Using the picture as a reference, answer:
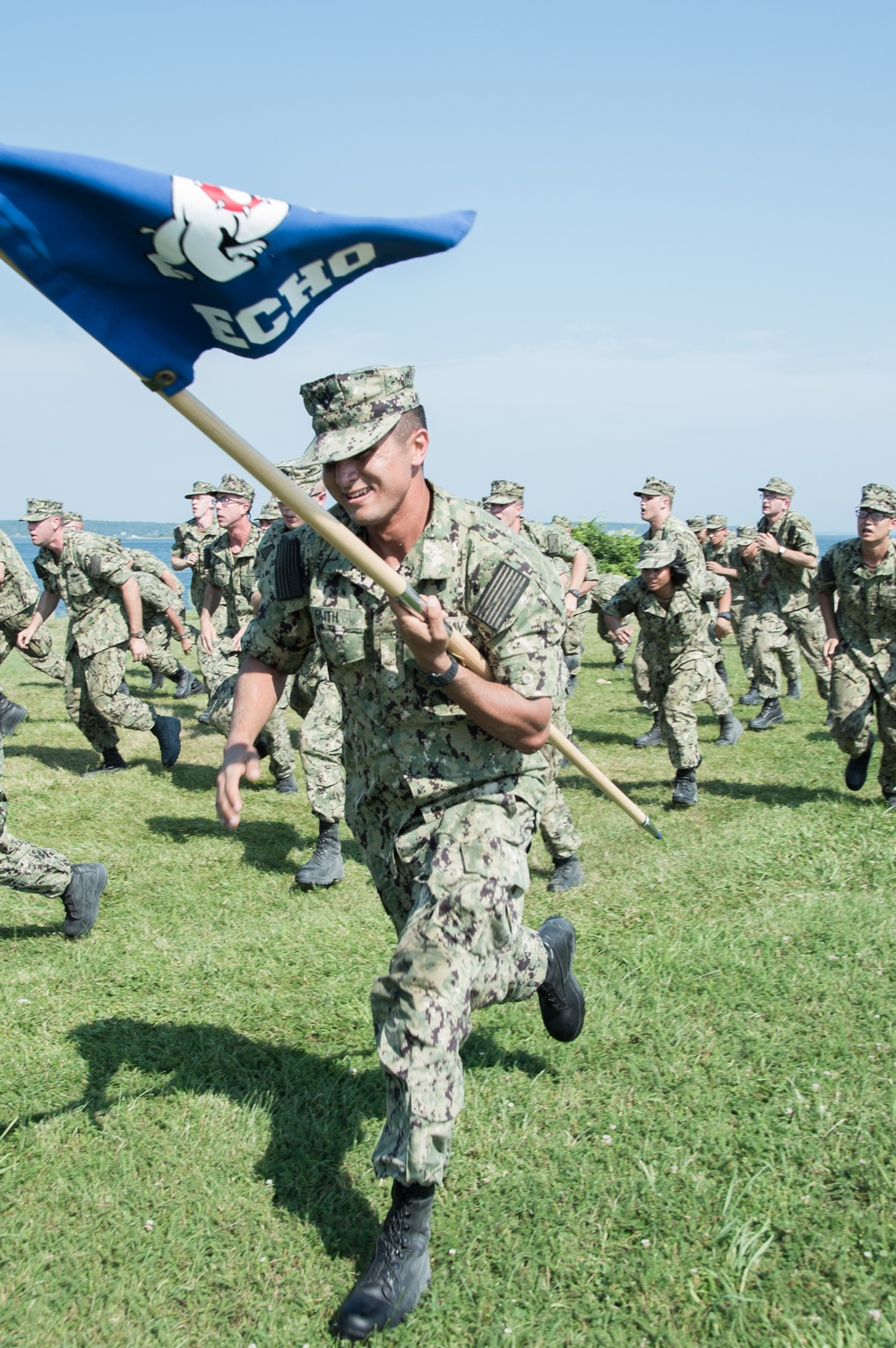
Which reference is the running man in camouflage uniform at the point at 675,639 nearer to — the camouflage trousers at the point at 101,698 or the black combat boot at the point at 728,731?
the black combat boot at the point at 728,731

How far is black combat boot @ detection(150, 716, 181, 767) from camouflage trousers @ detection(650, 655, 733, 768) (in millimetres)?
4708

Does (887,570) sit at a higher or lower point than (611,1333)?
higher

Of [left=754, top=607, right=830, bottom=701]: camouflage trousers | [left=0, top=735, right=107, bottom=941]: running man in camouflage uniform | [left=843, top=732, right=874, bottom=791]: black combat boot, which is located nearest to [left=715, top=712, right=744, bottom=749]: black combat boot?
[left=754, top=607, right=830, bottom=701]: camouflage trousers

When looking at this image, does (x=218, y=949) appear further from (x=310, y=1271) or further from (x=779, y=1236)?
(x=779, y=1236)

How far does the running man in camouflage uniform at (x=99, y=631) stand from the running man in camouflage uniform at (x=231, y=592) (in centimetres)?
68

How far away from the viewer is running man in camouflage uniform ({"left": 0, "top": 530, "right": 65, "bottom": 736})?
466 inches

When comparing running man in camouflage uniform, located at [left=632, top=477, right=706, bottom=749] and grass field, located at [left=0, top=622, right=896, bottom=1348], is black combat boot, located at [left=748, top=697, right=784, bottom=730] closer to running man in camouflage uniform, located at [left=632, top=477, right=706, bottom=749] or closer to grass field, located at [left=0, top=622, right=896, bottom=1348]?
running man in camouflage uniform, located at [left=632, top=477, right=706, bottom=749]

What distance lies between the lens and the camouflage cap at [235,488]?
11379 mm

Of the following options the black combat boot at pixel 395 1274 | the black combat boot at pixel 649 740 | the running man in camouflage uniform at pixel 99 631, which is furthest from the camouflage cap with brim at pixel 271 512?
the black combat boot at pixel 395 1274

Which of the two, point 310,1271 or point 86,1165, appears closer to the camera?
point 310,1271

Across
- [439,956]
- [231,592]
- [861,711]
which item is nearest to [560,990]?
[439,956]

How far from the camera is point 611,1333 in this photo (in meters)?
3.42

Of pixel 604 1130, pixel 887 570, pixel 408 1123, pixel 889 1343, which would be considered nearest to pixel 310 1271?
pixel 408 1123

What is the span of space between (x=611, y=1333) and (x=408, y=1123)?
87 cm
